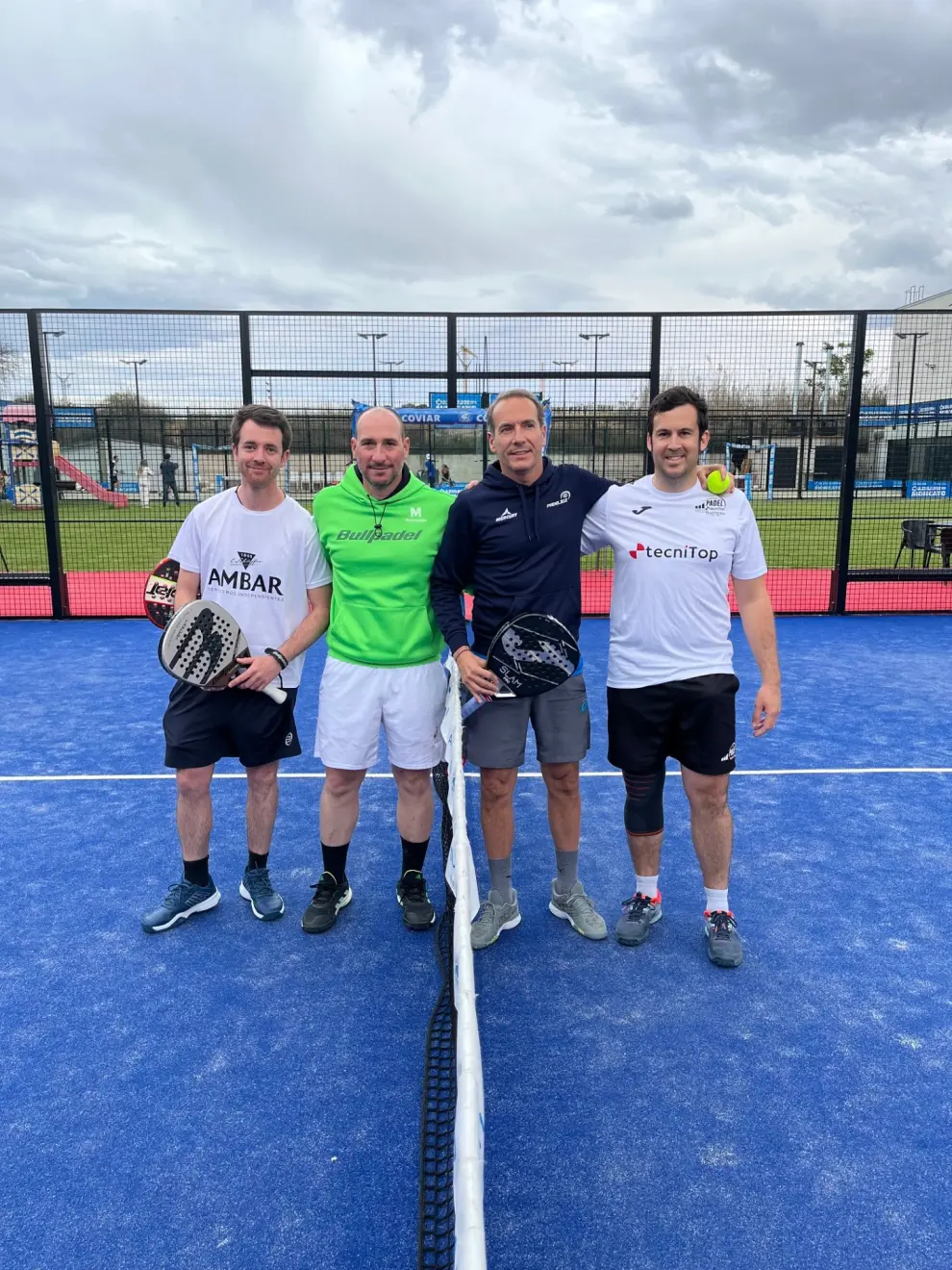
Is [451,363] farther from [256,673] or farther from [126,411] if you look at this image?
[256,673]

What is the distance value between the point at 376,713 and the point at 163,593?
1.16 metres

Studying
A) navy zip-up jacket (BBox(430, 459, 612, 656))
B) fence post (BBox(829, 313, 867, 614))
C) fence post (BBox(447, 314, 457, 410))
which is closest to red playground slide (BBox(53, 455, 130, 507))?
fence post (BBox(447, 314, 457, 410))

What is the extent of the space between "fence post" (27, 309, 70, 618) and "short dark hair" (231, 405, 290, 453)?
22.4 ft

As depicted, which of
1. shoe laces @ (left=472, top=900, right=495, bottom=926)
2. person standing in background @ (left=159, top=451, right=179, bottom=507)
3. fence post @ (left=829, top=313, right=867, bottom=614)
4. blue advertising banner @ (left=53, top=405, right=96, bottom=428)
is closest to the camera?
shoe laces @ (left=472, top=900, right=495, bottom=926)

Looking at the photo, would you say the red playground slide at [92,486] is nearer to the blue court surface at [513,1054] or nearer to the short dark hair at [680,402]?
the blue court surface at [513,1054]

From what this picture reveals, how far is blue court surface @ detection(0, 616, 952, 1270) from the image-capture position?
6.78ft

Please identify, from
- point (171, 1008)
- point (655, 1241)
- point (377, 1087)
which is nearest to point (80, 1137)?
point (171, 1008)

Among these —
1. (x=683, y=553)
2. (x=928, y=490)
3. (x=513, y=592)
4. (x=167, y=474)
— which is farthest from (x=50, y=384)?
(x=928, y=490)

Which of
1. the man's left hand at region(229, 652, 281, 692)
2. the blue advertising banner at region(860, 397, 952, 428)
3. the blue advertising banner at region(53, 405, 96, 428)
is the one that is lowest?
the man's left hand at region(229, 652, 281, 692)

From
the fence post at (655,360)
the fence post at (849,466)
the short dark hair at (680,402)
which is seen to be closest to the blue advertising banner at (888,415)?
the fence post at (849,466)

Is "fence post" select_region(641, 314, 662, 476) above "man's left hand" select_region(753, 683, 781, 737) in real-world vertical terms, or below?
above

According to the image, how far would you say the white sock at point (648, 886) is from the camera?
341 centimetres

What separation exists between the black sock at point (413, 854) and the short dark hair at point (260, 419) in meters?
A: 1.71

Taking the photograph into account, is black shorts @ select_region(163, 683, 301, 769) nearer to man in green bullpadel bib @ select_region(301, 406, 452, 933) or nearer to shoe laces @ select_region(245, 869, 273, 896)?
man in green bullpadel bib @ select_region(301, 406, 452, 933)
